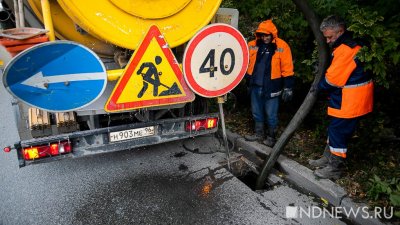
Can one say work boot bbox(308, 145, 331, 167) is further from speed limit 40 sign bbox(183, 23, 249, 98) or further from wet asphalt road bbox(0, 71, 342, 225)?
speed limit 40 sign bbox(183, 23, 249, 98)

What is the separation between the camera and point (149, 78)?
261 centimetres

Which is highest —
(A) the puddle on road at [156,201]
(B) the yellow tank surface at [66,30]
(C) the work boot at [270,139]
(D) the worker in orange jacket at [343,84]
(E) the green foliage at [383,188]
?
(B) the yellow tank surface at [66,30]

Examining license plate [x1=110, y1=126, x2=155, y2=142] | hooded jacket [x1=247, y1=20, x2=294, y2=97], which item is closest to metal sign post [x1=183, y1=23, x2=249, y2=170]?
license plate [x1=110, y1=126, x2=155, y2=142]

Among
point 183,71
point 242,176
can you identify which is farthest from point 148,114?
point 242,176

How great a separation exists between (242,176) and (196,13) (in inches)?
78.0

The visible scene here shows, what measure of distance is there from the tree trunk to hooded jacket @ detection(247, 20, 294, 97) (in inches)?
26.3

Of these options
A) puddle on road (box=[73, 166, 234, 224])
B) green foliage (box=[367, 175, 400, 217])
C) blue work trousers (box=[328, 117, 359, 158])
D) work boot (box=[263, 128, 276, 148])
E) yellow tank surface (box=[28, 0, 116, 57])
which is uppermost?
yellow tank surface (box=[28, 0, 116, 57])

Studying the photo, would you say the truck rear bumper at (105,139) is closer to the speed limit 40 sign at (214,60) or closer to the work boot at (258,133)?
the speed limit 40 sign at (214,60)

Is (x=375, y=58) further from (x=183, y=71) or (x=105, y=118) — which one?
(x=105, y=118)

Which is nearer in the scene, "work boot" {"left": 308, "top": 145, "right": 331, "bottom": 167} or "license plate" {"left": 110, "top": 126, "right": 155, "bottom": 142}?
"license plate" {"left": 110, "top": 126, "right": 155, "bottom": 142}

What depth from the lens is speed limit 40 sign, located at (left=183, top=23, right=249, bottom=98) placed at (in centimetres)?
272

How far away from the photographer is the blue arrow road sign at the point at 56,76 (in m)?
2.04

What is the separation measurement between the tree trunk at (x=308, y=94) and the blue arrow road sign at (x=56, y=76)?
1.98 m

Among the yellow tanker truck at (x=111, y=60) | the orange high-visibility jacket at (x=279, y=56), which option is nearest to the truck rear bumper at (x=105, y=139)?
the yellow tanker truck at (x=111, y=60)
